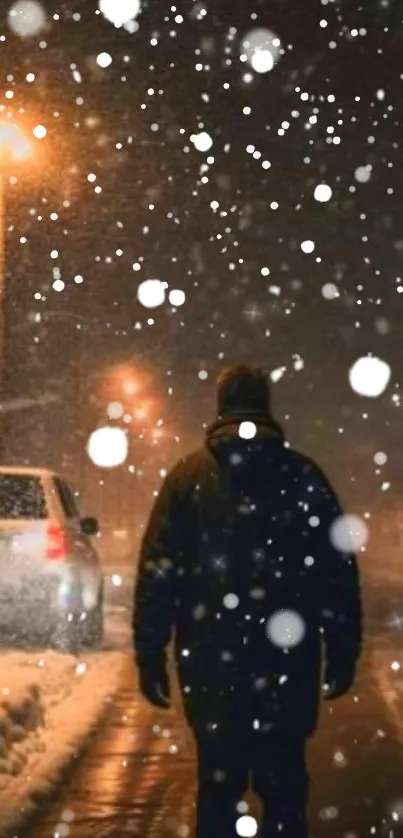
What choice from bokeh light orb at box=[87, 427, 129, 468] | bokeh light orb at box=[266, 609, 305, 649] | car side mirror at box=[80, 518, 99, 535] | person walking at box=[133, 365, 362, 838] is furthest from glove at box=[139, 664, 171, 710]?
bokeh light orb at box=[87, 427, 129, 468]

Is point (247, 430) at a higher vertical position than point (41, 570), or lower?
higher

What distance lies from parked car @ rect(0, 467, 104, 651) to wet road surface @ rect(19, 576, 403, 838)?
2.25 m

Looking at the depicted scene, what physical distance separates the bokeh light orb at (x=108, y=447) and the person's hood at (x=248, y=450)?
6082 cm

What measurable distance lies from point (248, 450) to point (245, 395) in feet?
0.69

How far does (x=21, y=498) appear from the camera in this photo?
1475 centimetres

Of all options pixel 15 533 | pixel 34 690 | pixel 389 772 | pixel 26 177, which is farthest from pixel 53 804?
pixel 26 177

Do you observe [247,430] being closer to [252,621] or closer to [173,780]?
[252,621]

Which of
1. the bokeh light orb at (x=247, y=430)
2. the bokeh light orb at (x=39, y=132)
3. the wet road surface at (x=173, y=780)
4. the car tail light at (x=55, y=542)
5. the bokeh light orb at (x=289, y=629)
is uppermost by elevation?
the bokeh light orb at (x=39, y=132)

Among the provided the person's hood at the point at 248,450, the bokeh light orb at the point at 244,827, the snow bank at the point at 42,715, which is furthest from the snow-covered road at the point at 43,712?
the person's hood at the point at 248,450

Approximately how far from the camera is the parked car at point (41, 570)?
556 inches

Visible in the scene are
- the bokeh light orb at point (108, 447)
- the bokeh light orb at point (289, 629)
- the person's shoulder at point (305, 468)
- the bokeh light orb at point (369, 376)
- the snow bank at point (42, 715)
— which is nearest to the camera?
the bokeh light orb at point (289, 629)

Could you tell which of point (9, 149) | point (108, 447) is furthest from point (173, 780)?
point (108, 447)

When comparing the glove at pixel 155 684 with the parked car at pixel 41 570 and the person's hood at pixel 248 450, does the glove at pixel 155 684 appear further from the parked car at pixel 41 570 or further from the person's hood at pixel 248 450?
the parked car at pixel 41 570

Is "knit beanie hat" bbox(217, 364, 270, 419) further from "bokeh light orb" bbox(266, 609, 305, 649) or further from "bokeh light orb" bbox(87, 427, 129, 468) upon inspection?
"bokeh light orb" bbox(87, 427, 129, 468)
